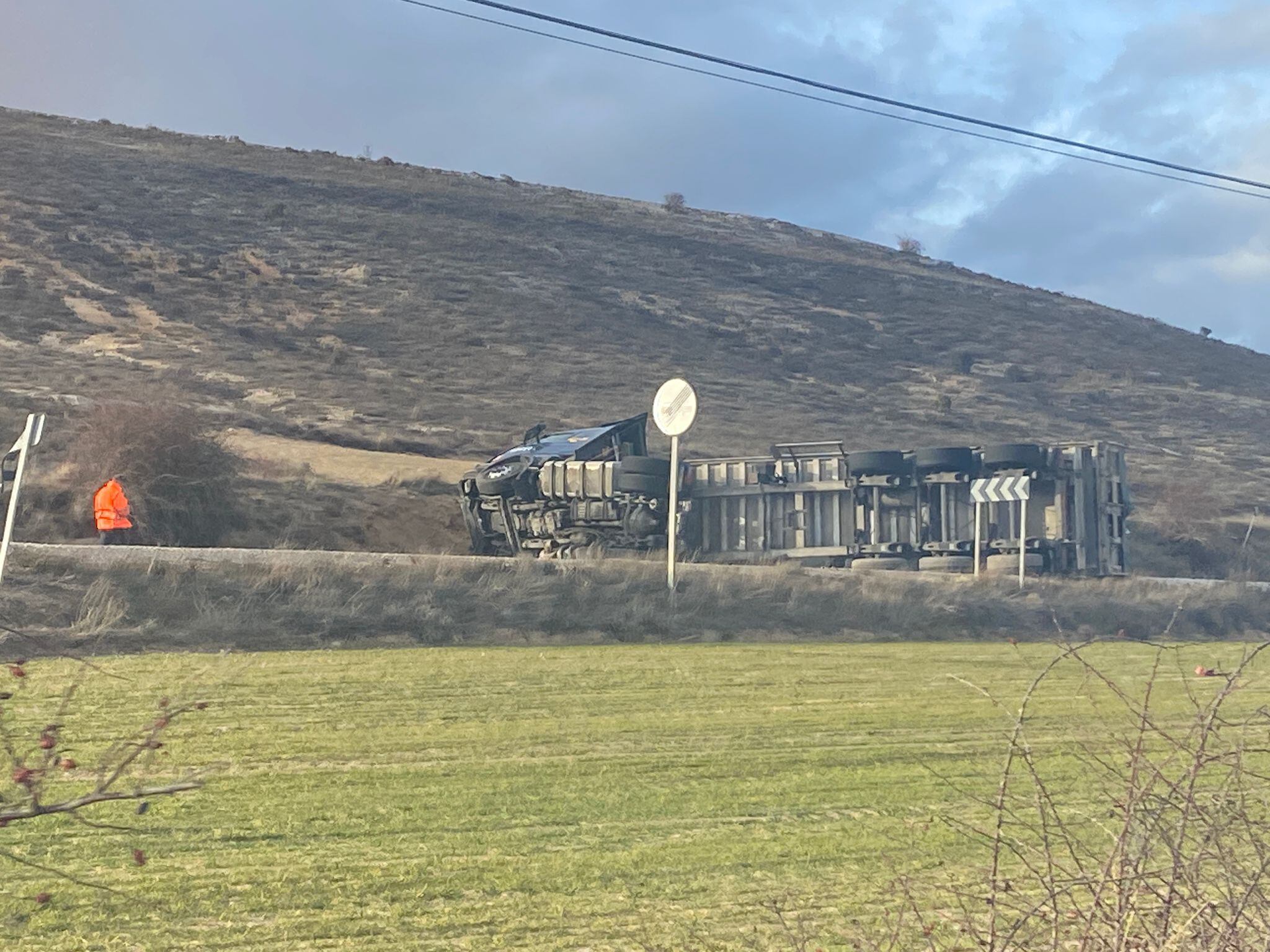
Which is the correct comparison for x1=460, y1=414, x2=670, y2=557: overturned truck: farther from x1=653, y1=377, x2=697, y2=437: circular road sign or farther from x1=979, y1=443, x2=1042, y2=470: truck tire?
x1=979, y1=443, x2=1042, y2=470: truck tire

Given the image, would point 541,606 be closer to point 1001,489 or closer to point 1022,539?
point 1022,539

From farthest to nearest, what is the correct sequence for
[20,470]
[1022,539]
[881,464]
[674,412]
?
1. [881,464]
2. [1022,539]
3. [674,412]
4. [20,470]

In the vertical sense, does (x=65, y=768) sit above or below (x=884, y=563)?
below

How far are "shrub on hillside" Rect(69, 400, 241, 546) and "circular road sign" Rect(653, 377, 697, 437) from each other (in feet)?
31.7

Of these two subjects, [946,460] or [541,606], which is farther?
[946,460]

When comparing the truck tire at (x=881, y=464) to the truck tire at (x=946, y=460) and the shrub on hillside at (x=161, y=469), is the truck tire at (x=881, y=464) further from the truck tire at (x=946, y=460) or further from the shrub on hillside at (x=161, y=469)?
the shrub on hillside at (x=161, y=469)

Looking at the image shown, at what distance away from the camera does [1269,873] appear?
4.70 meters

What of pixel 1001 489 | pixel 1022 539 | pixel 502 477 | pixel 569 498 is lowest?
pixel 1022 539

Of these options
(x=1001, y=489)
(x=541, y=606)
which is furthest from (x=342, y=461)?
(x=541, y=606)

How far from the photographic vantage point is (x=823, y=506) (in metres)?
23.5

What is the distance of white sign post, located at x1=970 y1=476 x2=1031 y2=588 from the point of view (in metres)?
20.8

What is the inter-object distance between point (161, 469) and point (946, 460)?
45.4 ft

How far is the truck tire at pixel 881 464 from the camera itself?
22.9 meters

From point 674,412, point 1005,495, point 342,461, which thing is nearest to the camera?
point 674,412
